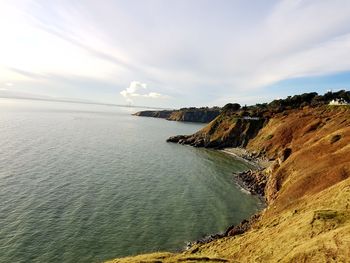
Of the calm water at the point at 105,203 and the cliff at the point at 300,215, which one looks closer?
the cliff at the point at 300,215

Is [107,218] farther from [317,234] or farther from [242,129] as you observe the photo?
[242,129]

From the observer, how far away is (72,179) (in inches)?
3007

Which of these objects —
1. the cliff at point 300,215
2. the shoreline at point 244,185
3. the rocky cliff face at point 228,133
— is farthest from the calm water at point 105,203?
the rocky cliff face at point 228,133

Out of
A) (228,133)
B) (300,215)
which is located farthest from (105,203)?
(228,133)

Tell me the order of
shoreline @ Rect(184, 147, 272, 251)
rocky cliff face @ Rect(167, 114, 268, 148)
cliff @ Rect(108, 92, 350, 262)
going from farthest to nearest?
rocky cliff face @ Rect(167, 114, 268, 148) < shoreline @ Rect(184, 147, 272, 251) < cliff @ Rect(108, 92, 350, 262)

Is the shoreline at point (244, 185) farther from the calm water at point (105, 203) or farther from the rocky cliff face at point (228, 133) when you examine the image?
the rocky cliff face at point (228, 133)

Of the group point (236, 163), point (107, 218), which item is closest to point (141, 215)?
point (107, 218)

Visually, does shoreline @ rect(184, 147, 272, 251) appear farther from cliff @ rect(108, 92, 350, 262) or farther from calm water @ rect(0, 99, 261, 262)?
calm water @ rect(0, 99, 261, 262)

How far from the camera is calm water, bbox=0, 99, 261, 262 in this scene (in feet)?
149

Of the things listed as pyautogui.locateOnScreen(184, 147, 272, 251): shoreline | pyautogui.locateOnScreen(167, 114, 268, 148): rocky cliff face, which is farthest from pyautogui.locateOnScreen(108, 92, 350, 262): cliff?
pyautogui.locateOnScreen(167, 114, 268, 148): rocky cliff face

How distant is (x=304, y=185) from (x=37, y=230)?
4516 cm

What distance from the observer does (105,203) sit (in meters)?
61.2

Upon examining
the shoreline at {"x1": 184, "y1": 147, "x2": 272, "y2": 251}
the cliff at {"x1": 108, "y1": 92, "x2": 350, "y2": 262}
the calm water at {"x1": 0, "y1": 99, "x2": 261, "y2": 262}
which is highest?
the cliff at {"x1": 108, "y1": 92, "x2": 350, "y2": 262}

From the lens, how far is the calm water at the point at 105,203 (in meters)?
45.3
